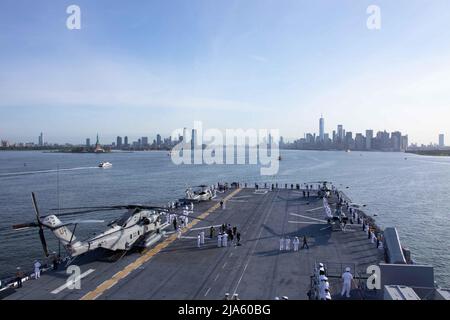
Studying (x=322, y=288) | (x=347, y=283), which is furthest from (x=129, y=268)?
(x=347, y=283)

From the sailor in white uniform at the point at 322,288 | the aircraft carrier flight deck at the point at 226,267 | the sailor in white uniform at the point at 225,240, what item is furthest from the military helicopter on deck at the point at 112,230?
the sailor in white uniform at the point at 322,288

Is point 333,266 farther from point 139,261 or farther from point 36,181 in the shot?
point 36,181

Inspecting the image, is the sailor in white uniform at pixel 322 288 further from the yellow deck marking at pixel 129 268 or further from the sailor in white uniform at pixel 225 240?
the sailor in white uniform at pixel 225 240

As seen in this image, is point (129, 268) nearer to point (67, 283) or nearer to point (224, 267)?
point (67, 283)

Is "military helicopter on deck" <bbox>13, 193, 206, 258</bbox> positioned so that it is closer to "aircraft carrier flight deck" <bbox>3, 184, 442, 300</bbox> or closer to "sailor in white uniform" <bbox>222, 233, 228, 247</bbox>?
"aircraft carrier flight deck" <bbox>3, 184, 442, 300</bbox>
